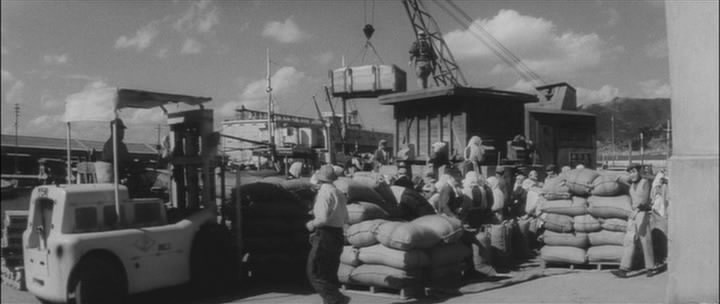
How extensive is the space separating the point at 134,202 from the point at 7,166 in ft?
6.27

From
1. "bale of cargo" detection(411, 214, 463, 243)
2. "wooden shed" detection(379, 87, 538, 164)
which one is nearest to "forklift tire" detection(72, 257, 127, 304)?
"bale of cargo" detection(411, 214, 463, 243)

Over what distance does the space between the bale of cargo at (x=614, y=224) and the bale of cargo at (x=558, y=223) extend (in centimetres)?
47

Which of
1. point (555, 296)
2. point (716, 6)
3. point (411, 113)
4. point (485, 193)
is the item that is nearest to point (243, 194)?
point (485, 193)

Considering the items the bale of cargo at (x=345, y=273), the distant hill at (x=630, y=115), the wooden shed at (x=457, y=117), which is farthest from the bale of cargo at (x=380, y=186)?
the distant hill at (x=630, y=115)

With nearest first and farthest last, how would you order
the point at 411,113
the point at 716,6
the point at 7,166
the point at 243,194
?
the point at 716,6, the point at 7,166, the point at 243,194, the point at 411,113

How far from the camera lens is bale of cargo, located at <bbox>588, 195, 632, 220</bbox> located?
866 cm

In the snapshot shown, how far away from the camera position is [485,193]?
9.81 metres

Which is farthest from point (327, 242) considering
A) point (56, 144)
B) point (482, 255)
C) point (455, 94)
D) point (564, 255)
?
point (455, 94)

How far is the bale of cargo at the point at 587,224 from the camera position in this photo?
885 cm

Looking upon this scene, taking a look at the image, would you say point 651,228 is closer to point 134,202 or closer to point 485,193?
point 485,193

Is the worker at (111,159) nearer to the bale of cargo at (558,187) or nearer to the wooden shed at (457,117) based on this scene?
the bale of cargo at (558,187)

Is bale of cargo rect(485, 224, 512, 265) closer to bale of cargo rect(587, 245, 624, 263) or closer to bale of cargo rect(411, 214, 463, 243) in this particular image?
bale of cargo rect(587, 245, 624, 263)

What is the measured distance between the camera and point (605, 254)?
343 inches

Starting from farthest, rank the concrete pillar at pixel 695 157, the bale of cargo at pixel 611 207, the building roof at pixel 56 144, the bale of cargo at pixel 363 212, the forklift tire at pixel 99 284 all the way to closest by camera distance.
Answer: the bale of cargo at pixel 611 207, the bale of cargo at pixel 363 212, the forklift tire at pixel 99 284, the building roof at pixel 56 144, the concrete pillar at pixel 695 157
